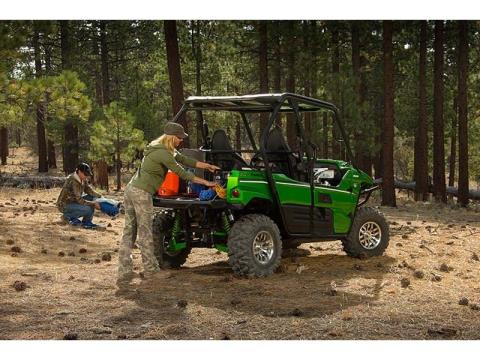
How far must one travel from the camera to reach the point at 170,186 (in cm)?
888

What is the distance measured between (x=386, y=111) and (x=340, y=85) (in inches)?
135

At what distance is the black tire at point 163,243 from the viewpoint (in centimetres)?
898

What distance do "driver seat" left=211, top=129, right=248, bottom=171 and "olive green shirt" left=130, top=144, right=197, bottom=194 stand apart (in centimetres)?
95

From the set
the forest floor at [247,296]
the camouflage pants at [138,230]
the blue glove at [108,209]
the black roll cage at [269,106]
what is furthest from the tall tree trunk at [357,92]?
the camouflage pants at [138,230]

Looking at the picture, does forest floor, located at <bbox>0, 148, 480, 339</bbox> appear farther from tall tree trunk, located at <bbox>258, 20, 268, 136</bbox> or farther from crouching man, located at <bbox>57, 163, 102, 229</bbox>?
tall tree trunk, located at <bbox>258, 20, 268, 136</bbox>

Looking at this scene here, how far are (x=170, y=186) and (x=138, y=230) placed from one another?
34.3 inches

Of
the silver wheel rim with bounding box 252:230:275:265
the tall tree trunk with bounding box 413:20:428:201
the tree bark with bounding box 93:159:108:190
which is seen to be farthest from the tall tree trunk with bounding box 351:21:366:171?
the silver wheel rim with bounding box 252:230:275:265

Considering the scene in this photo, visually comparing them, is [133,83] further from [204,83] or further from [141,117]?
[141,117]

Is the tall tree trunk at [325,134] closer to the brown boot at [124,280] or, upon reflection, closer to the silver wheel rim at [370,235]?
the silver wheel rim at [370,235]

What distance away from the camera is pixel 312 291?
763cm

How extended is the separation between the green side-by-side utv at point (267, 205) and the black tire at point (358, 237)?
0.01 m

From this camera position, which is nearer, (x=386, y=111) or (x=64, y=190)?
(x=64, y=190)
